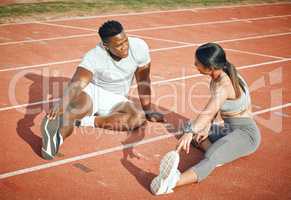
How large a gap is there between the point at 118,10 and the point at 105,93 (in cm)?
1210

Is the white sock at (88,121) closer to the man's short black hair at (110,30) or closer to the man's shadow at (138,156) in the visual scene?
the man's shadow at (138,156)

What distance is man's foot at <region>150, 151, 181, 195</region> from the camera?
4.01 metres

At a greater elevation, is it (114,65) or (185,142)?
(114,65)

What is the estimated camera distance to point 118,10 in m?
17.5

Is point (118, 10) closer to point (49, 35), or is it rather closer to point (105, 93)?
point (49, 35)

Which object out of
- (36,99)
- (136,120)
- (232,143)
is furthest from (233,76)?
(36,99)

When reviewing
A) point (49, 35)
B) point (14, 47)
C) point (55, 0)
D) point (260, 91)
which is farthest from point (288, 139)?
point (55, 0)

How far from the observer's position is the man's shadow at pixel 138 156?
15.5ft

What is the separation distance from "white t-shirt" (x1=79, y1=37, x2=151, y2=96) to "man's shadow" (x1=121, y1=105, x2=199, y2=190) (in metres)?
0.67

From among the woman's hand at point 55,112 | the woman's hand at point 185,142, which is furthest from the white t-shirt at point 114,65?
the woman's hand at point 185,142

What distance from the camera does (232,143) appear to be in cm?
480

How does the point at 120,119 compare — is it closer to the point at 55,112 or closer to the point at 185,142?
the point at 55,112

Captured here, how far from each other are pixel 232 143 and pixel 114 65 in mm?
1816

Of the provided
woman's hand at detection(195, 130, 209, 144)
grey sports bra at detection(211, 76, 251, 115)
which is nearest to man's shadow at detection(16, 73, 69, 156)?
woman's hand at detection(195, 130, 209, 144)
